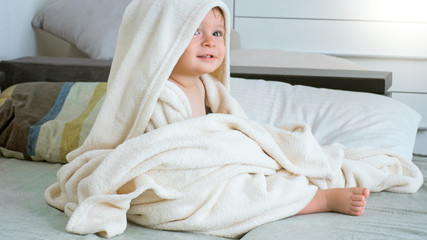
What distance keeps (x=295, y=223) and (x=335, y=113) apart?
28.2 inches

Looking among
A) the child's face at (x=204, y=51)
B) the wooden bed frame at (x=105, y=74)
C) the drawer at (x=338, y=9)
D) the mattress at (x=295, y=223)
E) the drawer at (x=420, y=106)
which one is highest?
the child's face at (x=204, y=51)

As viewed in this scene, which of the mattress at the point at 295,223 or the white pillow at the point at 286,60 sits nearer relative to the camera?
the mattress at the point at 295,223

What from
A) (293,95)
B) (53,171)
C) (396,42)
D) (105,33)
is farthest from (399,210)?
(396,42)

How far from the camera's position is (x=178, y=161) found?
1.21 meters

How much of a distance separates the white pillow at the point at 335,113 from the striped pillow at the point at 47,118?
17.0 inches

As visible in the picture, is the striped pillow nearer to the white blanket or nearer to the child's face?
the white blanket

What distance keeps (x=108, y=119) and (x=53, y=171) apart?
0.37 m

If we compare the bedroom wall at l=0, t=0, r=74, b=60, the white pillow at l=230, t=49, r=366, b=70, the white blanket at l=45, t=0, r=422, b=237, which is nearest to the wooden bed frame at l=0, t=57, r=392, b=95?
the bedroom wall at l=0, t=0, r=74, b=60

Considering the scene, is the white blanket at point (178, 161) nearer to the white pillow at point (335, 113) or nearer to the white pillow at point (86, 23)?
the white pillow at point (335, 113)

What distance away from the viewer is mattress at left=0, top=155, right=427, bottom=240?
1.16m

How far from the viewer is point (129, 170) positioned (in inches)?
46.9

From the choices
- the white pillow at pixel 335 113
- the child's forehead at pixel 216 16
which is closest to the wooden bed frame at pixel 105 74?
the white pillow at pixel 335 113

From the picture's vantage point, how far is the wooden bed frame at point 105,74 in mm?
2133

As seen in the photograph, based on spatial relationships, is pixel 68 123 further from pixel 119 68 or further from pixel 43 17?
pixel 43 17
